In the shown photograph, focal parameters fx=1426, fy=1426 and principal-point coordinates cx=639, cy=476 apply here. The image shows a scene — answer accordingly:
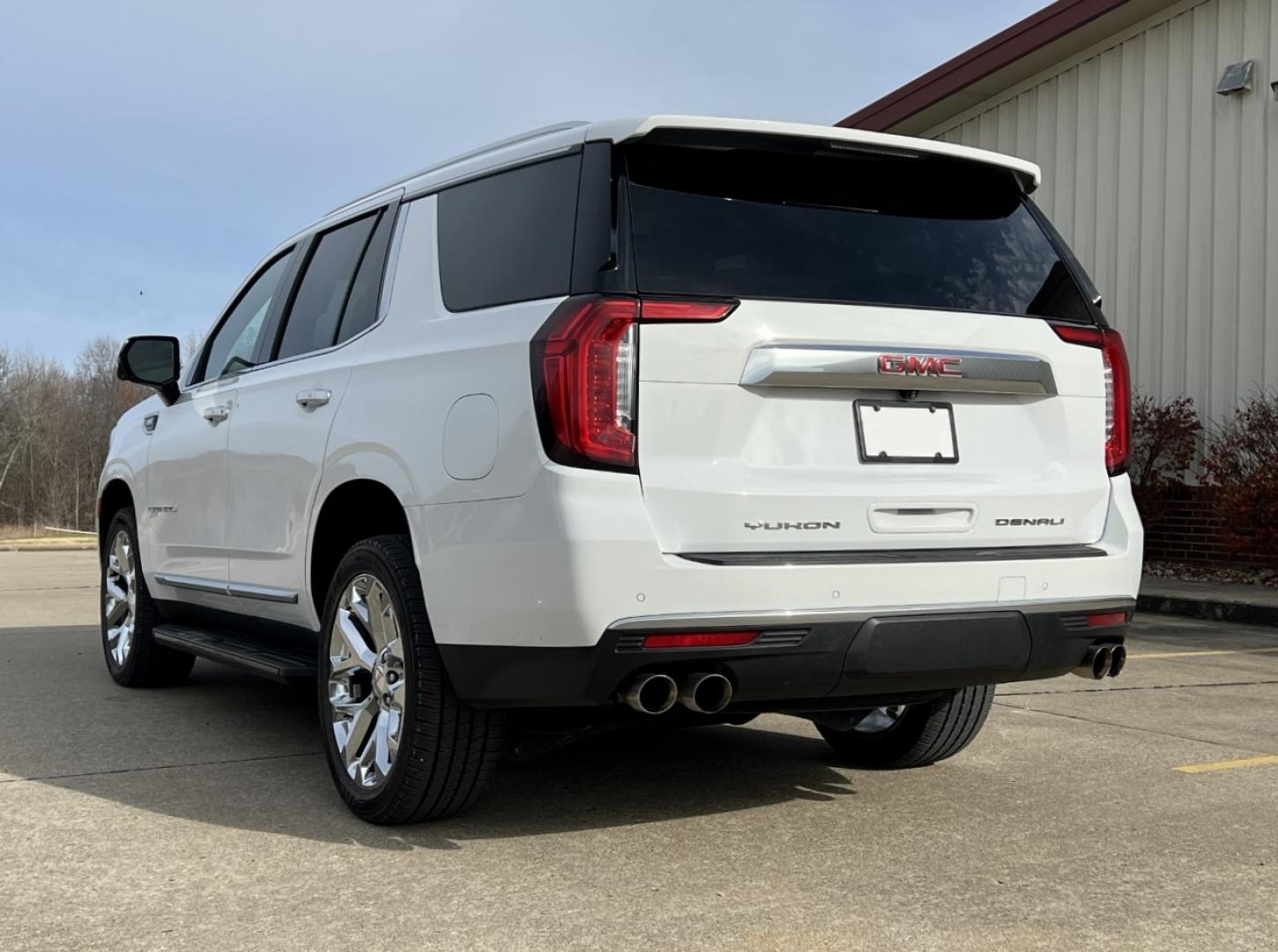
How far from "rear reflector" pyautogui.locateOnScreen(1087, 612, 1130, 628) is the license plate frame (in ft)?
2.12

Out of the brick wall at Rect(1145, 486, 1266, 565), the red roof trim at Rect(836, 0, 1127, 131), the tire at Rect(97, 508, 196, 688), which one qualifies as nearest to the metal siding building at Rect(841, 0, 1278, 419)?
the red roof trim at Rect(836, 0, 1127, 131)

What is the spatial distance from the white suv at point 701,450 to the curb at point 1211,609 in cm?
703

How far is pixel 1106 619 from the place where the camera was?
411 cm

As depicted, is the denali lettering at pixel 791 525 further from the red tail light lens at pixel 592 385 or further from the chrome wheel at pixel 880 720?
the chrome wheel at pixel 880 720

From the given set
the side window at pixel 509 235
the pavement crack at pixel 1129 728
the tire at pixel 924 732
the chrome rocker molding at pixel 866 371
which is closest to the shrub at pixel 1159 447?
the pavement crack at pixel 1129 728

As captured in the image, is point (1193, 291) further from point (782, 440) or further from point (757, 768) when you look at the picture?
point (782, 440)

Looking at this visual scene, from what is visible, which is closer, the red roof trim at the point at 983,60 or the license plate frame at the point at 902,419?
the license plate frame at the point at 902,419

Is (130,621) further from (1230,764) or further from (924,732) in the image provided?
(1230,764)

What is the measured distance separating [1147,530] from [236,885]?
40.8 feet

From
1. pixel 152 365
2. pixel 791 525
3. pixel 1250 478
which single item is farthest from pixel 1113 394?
pixel 1250 478

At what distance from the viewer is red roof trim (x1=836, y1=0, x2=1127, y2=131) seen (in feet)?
49.1

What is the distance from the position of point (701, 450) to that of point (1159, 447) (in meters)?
11.5

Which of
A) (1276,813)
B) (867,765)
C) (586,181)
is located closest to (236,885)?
(586,181)

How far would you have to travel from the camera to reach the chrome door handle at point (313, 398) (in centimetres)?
468
